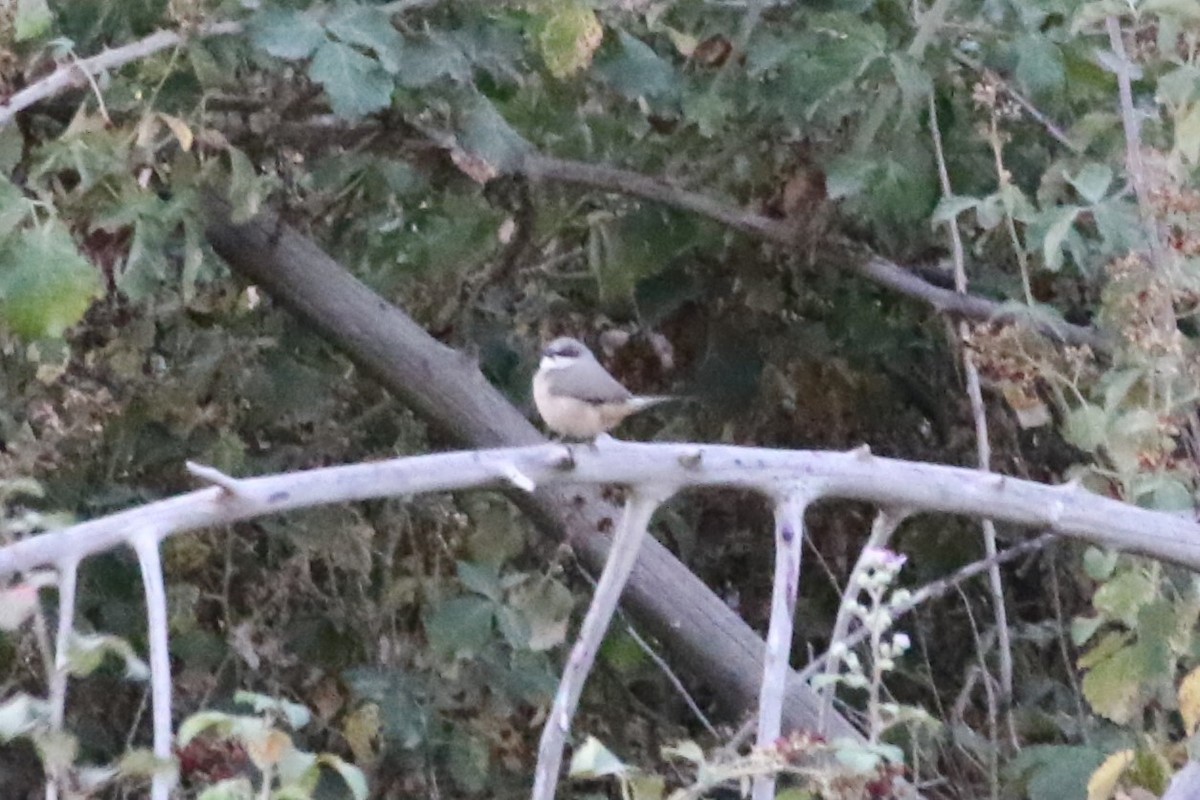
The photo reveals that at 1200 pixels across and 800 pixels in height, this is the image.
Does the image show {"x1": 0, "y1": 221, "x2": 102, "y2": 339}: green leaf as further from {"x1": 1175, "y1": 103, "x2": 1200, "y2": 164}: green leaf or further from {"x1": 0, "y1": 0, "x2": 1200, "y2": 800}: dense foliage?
{"x1": 1175, "y1": 103, "x2": 1200, "y2": 164}: green leaf

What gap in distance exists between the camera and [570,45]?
7.58ft

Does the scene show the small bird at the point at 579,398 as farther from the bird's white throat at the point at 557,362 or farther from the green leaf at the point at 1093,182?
the green leaf at the point at 1093,182

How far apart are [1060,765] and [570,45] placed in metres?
1.28

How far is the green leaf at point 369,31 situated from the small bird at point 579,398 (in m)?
0.71

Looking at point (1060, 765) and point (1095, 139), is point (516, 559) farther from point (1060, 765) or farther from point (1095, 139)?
point (1095, 139)

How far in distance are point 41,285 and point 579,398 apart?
99 centimetres

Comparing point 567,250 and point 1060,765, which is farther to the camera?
point 567,250

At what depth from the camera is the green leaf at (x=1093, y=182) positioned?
7.86 ft

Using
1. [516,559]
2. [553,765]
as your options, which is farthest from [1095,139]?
[553,765]

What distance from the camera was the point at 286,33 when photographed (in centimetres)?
216


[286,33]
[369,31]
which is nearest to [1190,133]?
[369,31]

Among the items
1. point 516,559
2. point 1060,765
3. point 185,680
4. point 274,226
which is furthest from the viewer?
point 516,559

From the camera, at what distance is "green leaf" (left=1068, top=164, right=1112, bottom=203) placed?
7.86 feet

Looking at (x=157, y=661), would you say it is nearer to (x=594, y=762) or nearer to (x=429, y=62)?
(x=594, y=762)
